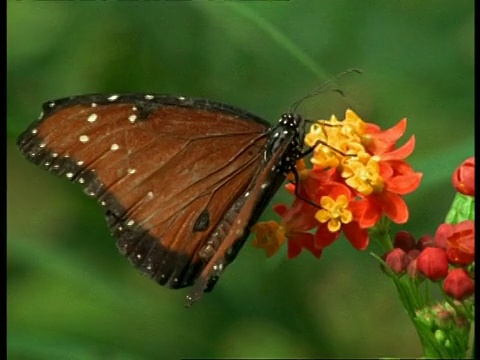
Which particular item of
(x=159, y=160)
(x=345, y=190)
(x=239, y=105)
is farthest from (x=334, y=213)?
(x=239, y=105)

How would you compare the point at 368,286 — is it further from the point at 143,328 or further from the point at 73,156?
the point at 73,156

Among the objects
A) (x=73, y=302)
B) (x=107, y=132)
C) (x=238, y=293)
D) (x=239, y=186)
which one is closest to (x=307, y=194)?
(x=239, y=186)

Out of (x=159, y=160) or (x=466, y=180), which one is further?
(x=159, y=160)

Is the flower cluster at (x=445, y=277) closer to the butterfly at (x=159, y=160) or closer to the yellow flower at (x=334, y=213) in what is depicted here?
the yellow flower at (x=334, y=213)

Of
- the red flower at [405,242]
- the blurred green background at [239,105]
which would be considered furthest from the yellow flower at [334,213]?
the blurred green background at [239,105]

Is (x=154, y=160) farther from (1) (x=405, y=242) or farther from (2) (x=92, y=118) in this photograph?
(1) (x=405, y=242)

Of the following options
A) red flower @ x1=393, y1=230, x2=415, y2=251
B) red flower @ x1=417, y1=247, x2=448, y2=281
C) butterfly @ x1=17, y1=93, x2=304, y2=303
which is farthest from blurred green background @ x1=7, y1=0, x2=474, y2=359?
red flower @ x1=417, y1=247, x2=448, y2=281
